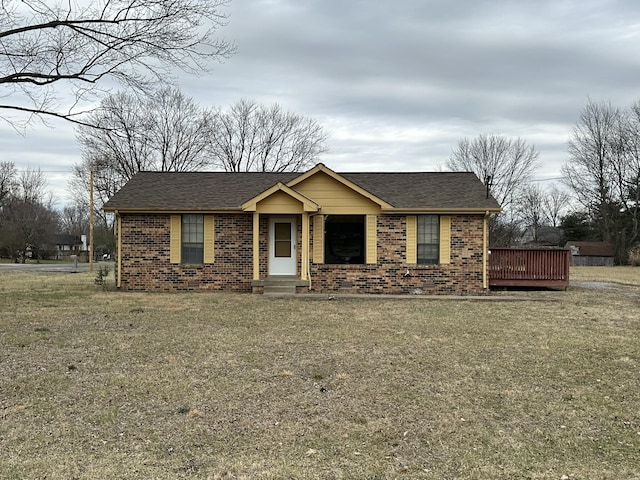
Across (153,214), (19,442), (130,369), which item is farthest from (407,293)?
(19,442)

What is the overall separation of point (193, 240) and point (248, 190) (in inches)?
95.5

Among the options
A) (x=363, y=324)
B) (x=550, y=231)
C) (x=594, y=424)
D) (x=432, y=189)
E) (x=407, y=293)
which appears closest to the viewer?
(x=594, y=424)

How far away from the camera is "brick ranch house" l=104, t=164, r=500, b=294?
49.2ft

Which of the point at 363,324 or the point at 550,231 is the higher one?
the point at 550,231

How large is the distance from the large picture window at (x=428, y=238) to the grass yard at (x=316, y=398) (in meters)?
5.35

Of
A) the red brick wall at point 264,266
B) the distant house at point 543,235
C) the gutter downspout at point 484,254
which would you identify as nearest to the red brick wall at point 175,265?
the red brick wall at point 264,266

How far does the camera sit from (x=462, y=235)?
1509cm

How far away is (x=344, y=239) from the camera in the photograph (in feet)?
50.1

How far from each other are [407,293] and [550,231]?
5327 cm

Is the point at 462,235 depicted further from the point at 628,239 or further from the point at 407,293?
the point at 628,239

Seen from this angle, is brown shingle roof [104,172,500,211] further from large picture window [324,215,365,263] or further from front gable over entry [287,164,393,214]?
large picture window [324,215,365,263]

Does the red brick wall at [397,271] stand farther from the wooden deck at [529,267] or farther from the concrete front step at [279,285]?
the wooden deck at [529,267]

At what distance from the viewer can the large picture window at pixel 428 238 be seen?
1510 cm

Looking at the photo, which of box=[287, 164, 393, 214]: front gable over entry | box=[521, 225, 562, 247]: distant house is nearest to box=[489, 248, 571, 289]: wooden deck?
box=[287, 164, 393, 214]: front gable over entry
